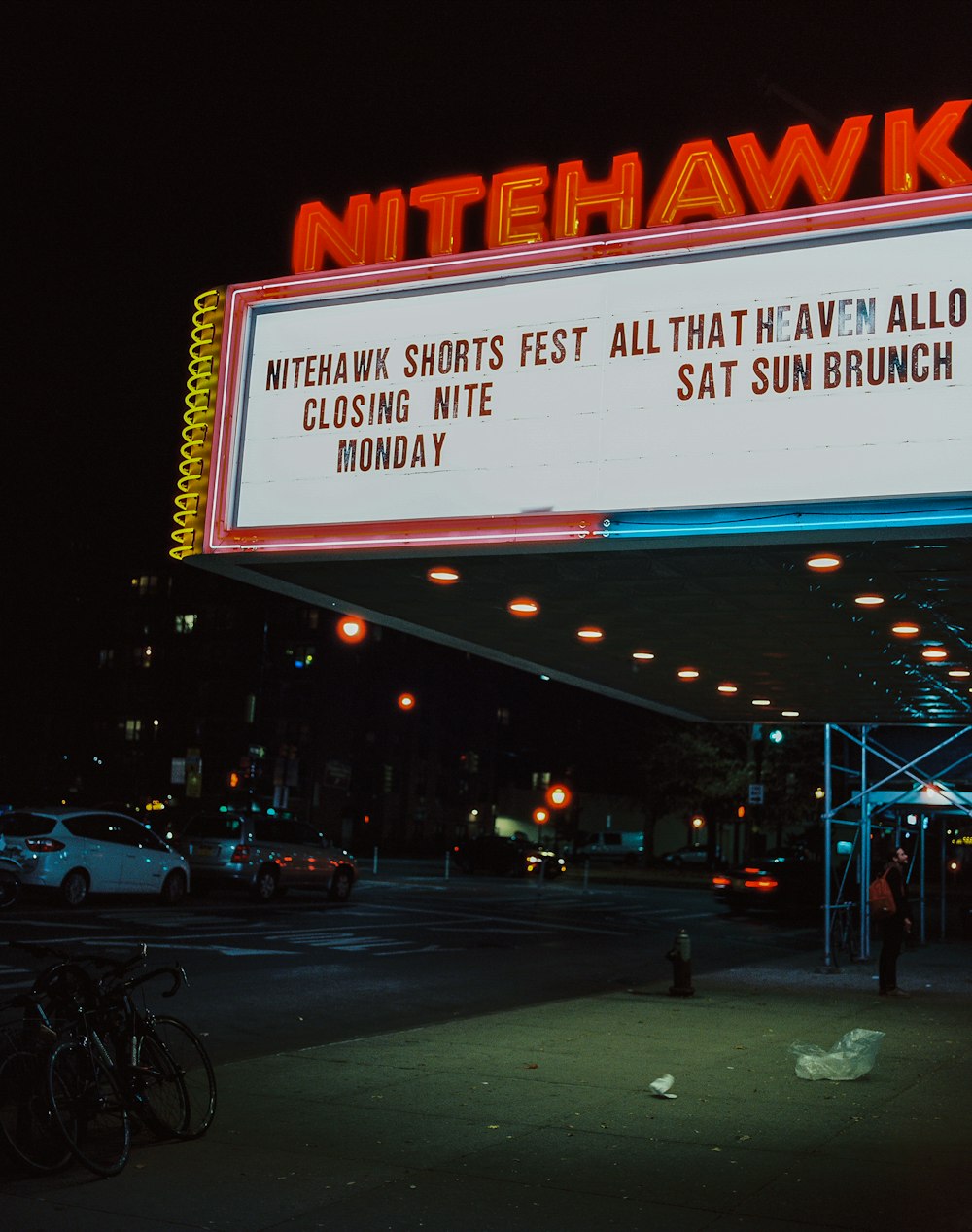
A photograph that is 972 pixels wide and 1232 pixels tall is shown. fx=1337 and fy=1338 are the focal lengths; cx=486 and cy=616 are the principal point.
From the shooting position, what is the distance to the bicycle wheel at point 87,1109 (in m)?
6.68

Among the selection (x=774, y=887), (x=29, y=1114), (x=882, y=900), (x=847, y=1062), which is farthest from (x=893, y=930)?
(x=774, y=887)

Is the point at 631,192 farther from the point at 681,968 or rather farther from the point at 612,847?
the point at 612,847

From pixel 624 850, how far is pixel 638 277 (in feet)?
229

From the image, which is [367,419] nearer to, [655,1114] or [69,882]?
[655,1114]

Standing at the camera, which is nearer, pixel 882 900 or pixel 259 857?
pixel 882 900

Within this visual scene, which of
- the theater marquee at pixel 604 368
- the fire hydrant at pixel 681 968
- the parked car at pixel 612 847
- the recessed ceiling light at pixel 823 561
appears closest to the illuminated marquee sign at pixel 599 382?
the theater marquee at pixel 604 368

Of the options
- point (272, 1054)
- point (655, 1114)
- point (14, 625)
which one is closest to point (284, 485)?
point (272, 1054)

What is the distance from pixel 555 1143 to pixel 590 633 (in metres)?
7.87

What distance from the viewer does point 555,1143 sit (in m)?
7.84

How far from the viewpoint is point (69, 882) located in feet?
75.3

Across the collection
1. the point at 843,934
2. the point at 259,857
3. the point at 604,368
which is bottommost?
the point at 843,934

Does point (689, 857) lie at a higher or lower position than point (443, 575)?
lower

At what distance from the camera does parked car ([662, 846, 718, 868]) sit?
67.5 meters

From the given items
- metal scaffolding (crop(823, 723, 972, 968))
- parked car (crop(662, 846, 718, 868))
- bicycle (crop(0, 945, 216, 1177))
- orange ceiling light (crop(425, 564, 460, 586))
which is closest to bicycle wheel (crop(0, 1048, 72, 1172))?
bicycle (crop(0, 945, 216, 1177))
